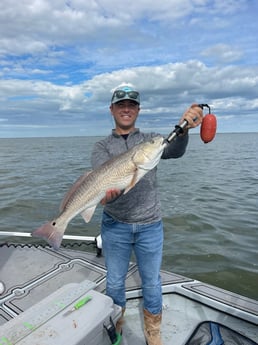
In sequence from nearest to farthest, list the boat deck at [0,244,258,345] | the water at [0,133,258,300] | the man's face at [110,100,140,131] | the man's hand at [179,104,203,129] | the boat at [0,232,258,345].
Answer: the boat at [0,232,258,345], the man's hand at [179,104,203,129], the man's face at [110,100,140,131], the boat deck at [0,244,258,345], the water at [0,133,258,300]

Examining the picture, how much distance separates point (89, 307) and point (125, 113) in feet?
6.89

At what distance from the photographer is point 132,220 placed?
3438 mm

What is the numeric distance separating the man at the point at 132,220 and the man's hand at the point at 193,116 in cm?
13

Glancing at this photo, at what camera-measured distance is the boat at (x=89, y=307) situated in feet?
9.13

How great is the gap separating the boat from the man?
1.27 feet

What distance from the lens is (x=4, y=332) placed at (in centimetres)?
269

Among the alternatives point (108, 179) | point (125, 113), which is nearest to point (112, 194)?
point (108, 179)

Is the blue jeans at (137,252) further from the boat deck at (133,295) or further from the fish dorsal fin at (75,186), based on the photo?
the boat deck at (133,295)

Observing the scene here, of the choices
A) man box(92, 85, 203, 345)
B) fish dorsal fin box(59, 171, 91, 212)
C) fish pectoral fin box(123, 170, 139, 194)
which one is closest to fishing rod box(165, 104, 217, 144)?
man box(92, 85, 203, 345)

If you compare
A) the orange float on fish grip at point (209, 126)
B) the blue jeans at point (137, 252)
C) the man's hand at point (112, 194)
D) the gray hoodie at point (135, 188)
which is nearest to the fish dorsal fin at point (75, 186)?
the gray hoodie at point (135, 188)

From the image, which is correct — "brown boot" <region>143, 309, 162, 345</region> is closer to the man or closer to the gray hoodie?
the man

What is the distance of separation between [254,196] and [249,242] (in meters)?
6.06

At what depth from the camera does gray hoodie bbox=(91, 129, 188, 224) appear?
345 cm

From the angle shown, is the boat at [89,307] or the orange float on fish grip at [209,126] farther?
the orange float on fish grip at [209,126]
